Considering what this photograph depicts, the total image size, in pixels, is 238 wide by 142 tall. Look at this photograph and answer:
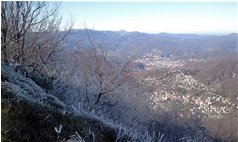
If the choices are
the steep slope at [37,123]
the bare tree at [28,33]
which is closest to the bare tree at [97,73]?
the bare tree at [28,33]

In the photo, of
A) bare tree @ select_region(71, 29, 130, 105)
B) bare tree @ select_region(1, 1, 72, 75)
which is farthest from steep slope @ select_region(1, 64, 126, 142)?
bare tree @ select_region(71, 29, 130, 105)

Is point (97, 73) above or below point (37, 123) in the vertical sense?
below

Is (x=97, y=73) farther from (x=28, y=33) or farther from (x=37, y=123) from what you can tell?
(x=37, y=123)

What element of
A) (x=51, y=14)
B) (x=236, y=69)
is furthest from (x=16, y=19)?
(x=236, y=69)

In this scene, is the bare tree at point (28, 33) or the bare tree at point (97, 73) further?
the bare tree at point (97, 73)

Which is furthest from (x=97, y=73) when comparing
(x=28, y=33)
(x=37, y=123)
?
(x=37, y=123)

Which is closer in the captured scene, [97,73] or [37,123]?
[37,123]

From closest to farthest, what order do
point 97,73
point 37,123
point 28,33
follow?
point 37,123, point 28,33, point 97,73

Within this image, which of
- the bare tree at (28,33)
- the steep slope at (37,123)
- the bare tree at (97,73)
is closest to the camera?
the steep slope at (37,123)

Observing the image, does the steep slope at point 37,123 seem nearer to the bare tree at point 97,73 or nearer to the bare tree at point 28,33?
the bare tree at point 28,33

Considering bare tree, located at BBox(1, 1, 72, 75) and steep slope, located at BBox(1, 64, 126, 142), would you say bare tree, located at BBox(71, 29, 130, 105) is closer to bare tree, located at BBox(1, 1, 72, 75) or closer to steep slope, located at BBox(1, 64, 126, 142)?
bare tree, located at BBox(1, 1, 72, 75)

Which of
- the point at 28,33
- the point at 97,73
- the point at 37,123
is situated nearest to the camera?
the point at 37,123
